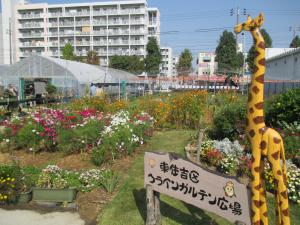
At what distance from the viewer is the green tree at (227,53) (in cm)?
5056

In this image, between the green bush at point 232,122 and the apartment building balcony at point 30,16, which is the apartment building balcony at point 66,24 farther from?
the green bush at point 232,122

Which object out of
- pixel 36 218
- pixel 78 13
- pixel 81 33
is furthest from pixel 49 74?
pixel 78 13

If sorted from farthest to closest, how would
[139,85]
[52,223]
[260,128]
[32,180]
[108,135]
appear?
[139,85]
[108,135]
[32,180]
[52,223]
[260,128]

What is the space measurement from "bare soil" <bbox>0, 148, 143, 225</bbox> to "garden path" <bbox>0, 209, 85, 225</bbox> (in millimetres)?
119

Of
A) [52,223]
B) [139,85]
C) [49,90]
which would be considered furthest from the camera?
[139,85]

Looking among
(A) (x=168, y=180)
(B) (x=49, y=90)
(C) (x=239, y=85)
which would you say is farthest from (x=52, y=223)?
(C) (x=239, y=85)

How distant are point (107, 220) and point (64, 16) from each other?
71768 millimetres

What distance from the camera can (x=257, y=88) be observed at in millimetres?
2854

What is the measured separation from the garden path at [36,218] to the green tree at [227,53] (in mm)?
48107

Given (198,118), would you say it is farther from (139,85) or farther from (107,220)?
(139,85)

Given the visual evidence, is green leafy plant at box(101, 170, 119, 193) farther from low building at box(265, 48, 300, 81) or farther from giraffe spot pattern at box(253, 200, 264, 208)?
low building at box(265, 48, 300, 81)

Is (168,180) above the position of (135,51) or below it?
below

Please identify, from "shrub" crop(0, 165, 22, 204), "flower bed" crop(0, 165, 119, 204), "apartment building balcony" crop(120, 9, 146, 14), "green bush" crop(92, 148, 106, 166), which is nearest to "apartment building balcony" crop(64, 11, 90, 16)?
"apartment building balcony" crop(120, 9, 146, 14)

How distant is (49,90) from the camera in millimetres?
23719
